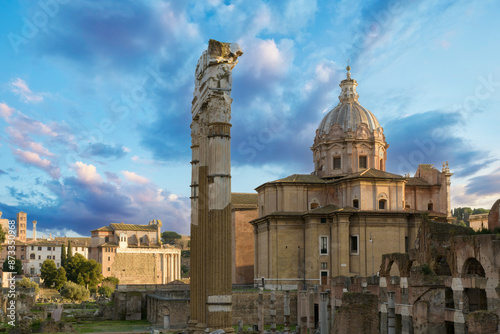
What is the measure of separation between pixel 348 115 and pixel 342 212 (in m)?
11.0

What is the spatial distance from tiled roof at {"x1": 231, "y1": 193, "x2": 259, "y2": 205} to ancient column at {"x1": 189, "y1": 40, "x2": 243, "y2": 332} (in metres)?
40.6

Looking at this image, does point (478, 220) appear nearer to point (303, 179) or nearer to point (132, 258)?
point (303, 179)

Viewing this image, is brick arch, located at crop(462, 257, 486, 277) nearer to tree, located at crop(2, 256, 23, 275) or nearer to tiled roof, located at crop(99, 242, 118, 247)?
tree, located at crop(2, 256, 23, 275)

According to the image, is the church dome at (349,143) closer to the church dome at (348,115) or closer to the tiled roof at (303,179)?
the church dome at (348,115)

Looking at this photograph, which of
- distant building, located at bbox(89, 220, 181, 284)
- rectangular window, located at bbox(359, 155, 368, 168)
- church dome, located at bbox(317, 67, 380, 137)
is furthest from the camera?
distant building, located at bbox(89, 220, 181, 284)

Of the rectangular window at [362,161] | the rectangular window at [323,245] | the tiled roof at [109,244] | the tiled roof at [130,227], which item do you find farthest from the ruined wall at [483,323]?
Result: the tiled roof at [130,227]

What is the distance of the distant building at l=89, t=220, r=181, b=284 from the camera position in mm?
92125

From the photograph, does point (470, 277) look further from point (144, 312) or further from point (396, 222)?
point (144, 312)

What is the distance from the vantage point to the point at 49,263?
77.2 metres

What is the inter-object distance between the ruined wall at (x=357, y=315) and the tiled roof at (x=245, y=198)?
38.6 m

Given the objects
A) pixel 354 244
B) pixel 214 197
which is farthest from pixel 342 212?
pixel 214 197

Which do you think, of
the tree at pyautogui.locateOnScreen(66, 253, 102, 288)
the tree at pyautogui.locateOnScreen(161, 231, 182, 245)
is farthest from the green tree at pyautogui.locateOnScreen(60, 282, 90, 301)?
the tree at pyautogui.locateOnScreen(161, 231, 182, 245)

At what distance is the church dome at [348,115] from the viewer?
164ft

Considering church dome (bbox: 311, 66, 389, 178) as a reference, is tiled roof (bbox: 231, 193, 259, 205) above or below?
below
